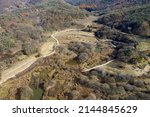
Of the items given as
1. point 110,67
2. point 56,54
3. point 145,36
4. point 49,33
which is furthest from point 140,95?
point 49,33

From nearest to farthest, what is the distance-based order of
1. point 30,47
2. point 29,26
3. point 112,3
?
point 30,47, point 29,26, point 112,3

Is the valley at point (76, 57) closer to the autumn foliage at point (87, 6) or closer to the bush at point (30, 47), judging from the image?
the bush at point (30, 47)

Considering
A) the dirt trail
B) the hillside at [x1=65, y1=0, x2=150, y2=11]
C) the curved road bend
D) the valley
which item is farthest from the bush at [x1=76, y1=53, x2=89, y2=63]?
the hillside at [x1=65, y1=0, x2=150, y2=11]

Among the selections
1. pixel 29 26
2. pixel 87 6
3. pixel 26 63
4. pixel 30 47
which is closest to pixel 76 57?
pixel 26 63

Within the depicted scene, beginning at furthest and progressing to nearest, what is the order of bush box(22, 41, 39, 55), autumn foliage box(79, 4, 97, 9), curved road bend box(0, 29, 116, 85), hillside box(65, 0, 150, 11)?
autumn foliage box(79, 4, 97, 9)
hillside box(65, 0, 150, 11)
bush box(22, 41, 39, 55)
curved road bend box(0, 29, 116, 85)

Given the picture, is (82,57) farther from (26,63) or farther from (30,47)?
(30,47)

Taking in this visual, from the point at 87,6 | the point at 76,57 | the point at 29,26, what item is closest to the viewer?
the point at 76,57

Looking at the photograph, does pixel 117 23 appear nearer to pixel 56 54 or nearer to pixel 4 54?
pixel 56 54

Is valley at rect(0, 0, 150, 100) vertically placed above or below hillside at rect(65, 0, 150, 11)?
below

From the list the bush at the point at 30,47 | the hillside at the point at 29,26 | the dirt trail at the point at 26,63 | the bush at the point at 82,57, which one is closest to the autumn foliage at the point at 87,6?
the hillside at the point at 29,26

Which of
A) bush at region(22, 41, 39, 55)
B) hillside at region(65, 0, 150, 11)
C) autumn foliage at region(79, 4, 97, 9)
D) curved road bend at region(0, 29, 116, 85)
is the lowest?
curved road bend at region(0, 29, 116, 85)

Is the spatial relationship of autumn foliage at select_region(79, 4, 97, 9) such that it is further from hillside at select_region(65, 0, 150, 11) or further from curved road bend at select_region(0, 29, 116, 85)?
curved road bend at select_region(0, 29, 116, 85)

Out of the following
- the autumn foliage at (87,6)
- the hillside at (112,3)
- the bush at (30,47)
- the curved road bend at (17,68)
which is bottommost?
the curved road bend at (17,68)
